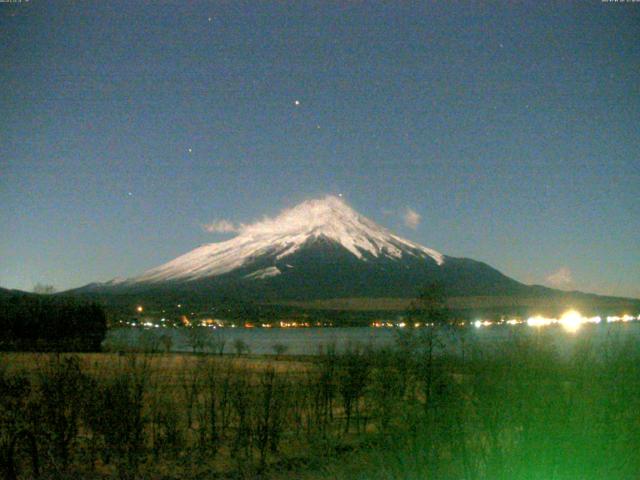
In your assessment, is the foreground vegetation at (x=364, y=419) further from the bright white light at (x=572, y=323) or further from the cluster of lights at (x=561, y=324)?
the bright white light at (x=572, y=323)

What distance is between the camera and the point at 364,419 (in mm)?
13430

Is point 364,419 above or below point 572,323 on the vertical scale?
below

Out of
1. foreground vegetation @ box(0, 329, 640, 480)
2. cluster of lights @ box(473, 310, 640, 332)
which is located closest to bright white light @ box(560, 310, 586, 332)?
cluster of lights @ box(473, 310, 640, 332)

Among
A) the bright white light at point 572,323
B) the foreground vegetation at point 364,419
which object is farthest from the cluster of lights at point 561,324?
the foreground vegetation at point 364,419

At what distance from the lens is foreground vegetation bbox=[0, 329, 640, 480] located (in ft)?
16.9

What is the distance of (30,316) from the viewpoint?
1358 inches

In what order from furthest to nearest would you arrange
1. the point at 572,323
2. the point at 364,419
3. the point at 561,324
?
1. the point at 561,324
2. the point at 364,419
3. the point at 572,323

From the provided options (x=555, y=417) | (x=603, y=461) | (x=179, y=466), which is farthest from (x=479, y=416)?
(x=179, y=466)

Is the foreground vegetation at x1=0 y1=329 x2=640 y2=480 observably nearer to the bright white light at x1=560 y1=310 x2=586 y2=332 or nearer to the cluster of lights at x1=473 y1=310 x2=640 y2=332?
the cluster of lights at x1=473 y1=310 x2=640 y2=332

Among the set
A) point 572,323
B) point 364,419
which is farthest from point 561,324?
point 364,419

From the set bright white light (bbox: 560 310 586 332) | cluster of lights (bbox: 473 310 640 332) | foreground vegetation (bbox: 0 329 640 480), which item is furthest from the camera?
bright white light (bbox: 560 310 586 332)

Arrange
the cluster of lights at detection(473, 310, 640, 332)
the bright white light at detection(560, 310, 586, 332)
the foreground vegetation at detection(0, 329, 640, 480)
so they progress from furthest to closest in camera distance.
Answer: the bright white light at detection(560, 310, 586, 332) → the cluster of lights at detection(473, 310, 640, 332) → the foreground vegetation at detection(0, 329, 640, 480)

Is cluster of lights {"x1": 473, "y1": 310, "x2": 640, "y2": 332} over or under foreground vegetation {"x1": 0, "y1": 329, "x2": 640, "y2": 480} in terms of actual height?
over

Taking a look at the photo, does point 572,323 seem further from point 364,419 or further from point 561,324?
point 364,419
